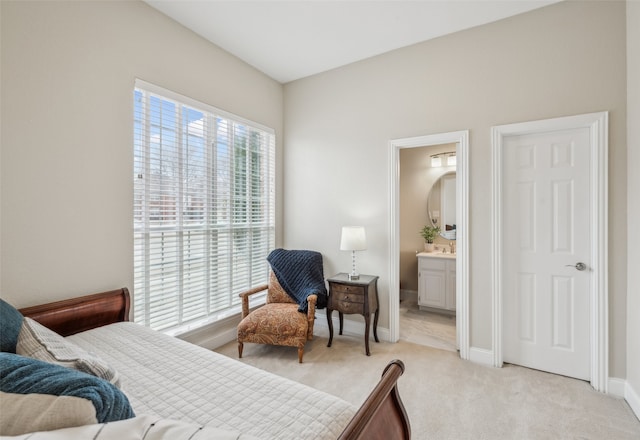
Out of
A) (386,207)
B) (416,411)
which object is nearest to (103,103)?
(386,207)

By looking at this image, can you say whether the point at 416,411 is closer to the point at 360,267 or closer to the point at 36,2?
the point at 360,267

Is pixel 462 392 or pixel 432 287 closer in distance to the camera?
pixel 462 392

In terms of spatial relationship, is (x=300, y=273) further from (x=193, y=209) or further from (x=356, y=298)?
(x=193, y=209)

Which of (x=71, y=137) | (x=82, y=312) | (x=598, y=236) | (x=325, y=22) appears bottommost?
(x=82, y=312)

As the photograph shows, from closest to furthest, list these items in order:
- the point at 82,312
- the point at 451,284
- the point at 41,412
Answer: the point at 41,412
the point at 82,312
the point at 451,284

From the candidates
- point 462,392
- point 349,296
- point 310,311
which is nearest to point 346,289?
point 349,296

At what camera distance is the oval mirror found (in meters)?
4.34

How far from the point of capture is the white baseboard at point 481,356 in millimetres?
2682

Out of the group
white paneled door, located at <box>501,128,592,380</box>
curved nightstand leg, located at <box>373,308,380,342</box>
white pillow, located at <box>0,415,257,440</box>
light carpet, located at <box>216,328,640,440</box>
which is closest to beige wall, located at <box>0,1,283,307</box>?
light carpet, located at <box>216,328,640,440</box>

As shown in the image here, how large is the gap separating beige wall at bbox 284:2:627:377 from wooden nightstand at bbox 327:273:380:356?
19 cm

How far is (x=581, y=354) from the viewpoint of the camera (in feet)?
7.93

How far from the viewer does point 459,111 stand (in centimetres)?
284

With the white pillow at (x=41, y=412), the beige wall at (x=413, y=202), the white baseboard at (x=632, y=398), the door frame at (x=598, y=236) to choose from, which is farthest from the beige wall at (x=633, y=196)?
the white pillow at (x=41, y=412)

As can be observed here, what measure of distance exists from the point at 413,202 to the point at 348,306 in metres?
2.28
